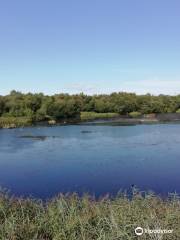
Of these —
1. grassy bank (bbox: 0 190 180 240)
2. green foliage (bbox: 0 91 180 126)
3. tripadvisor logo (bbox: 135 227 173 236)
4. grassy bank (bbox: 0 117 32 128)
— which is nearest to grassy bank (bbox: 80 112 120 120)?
green foliage (bbox: 0 91 180 126)

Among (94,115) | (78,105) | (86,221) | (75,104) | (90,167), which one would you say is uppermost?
(75,104)

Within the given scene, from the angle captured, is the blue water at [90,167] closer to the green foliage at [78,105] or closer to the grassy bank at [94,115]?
the green foliage at [78,105]

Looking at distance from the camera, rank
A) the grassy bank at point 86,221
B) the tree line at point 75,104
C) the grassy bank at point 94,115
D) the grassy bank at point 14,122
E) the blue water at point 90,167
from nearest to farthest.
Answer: the grassy bank at point 86,221, the blue water at point 90,167, the grassy bank at point 14,122, the tree line at point 75,104, the grassy bank at point 94,115

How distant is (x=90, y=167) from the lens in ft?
72.8

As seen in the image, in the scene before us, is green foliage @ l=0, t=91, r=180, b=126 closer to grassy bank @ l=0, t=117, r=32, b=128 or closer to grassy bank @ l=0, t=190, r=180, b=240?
grassy bank @ l=0, t=117, r=32, b=128

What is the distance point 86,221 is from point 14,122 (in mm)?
58580

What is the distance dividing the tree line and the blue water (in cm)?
3598

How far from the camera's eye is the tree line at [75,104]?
70.6m

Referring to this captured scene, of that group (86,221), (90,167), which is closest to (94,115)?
(90,167)

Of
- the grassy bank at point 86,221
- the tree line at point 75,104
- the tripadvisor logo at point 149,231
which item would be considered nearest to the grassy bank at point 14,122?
the tree line at point 75,104

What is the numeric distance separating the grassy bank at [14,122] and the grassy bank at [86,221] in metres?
53.9

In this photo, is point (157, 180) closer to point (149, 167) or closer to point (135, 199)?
point (149, 167)

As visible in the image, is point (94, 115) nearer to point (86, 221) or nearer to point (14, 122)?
point (14, 122)

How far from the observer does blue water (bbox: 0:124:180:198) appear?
1770 centimetres
